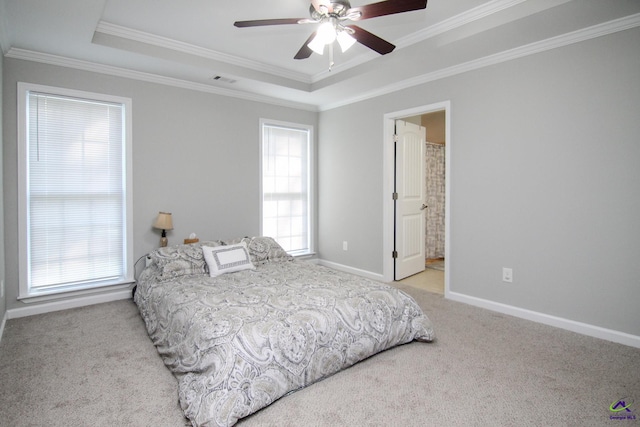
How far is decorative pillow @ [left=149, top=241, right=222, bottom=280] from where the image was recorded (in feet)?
10.4

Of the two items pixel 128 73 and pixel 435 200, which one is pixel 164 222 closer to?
pixel 128 73

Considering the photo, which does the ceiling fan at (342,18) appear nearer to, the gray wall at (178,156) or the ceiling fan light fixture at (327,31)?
the ceiling fan light fixture at (327,31)

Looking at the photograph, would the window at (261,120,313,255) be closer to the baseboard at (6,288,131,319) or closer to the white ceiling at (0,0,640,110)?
the white ceiling at (0,0,640,110)

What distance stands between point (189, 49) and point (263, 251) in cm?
213

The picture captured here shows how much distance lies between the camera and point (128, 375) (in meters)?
2.23

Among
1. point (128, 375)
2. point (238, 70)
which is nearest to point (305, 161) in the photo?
point (238, 70)

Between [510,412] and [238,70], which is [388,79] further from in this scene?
[510,412]

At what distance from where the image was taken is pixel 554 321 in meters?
2.99

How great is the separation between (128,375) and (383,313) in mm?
1727

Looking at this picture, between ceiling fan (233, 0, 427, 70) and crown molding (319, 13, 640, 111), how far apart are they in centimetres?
143

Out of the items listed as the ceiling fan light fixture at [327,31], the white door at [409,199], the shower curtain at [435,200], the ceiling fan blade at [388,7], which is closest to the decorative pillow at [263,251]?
the white door at [409,199]

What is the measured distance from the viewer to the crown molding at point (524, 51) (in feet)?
8.46

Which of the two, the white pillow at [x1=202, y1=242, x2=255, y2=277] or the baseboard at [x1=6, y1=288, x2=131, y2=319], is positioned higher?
the white pillow at [x1=202, y1=242, x2=255, y2=277]

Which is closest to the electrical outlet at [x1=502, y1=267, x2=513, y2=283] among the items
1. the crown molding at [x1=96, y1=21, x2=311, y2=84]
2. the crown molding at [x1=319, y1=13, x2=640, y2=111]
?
the crown molding at [x1=319, y1=13, x2=640, y2=111]
